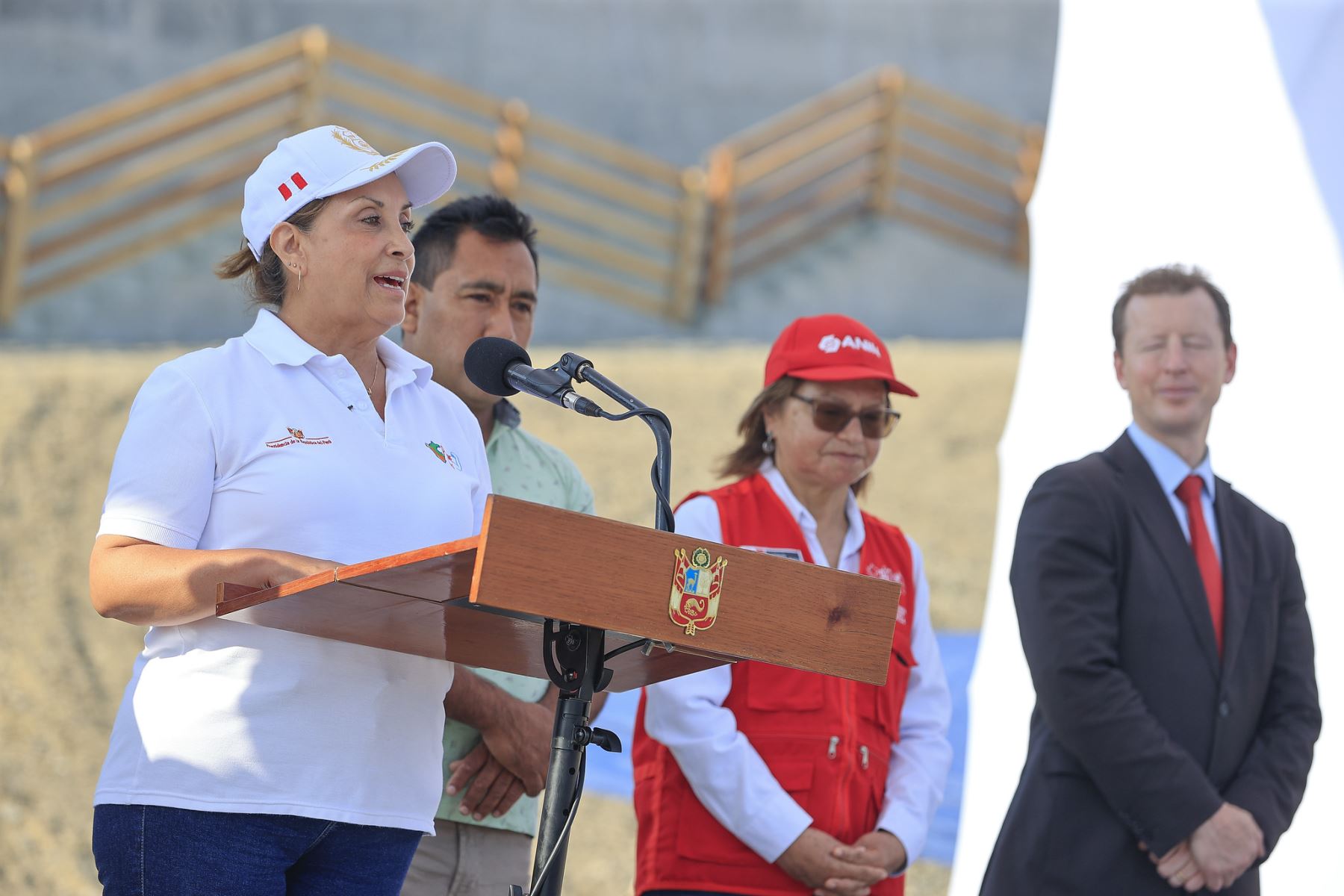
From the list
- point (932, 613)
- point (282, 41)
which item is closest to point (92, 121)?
point (282, 41)

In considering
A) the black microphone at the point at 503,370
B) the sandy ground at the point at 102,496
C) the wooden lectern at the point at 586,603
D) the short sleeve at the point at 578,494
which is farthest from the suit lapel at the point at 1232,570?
the sandy ground at the point at 102,496

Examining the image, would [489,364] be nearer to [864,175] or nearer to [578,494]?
[578,494]

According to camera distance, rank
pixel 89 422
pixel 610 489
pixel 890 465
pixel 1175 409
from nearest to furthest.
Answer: pixel 1175 409, pixel 89 422, pixel 610 489, pixel 890 465

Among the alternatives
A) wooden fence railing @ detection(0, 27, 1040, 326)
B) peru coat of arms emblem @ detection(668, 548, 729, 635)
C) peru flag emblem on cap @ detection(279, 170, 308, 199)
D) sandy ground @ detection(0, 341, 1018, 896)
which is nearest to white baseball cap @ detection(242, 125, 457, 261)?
peru flag emblem on cap @ detection(279, 170, 308, 199)

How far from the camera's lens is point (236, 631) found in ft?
6.74

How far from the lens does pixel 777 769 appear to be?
296 centimetres

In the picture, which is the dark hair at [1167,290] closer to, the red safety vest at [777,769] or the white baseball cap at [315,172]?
the red safety vest at [777,769]

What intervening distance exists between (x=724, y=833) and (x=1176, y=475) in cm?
115

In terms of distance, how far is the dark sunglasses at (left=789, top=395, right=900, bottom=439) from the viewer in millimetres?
3207

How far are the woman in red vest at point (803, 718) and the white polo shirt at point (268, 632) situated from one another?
874mm

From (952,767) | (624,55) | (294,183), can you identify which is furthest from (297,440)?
(624,55)

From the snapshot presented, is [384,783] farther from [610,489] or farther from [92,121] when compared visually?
[92,121]

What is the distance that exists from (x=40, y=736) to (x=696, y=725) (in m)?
5.48

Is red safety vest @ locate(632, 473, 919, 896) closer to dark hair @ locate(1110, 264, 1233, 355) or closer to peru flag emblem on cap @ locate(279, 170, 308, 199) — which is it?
dark hair @ locate(1110, 264, 1233, 355)
